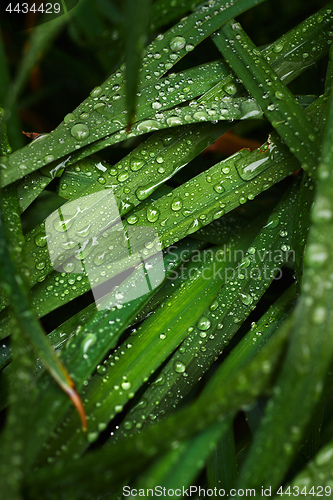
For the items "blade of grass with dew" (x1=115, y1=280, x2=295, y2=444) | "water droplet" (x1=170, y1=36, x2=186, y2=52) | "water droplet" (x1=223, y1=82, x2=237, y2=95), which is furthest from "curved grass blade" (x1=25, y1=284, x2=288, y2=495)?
"water droplet" (x1=170, y1=36, x2=186, y2=52)

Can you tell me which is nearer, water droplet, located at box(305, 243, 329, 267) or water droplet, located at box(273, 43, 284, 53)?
water droplet, located at box(305, 243, 329, 267)

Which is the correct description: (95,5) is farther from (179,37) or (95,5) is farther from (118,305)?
(118,305)

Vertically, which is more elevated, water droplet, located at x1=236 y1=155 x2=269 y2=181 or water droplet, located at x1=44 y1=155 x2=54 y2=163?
water droplet, located at x1=44 y1=155 x2=54 y2=163

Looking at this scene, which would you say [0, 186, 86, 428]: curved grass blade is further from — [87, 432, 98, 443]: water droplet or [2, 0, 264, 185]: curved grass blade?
[2, 0, 264, 185]: curved grass blade

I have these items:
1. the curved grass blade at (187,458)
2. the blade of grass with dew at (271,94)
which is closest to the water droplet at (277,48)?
the blade of grass with dew at (271,94)

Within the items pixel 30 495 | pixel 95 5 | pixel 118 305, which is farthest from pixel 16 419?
pixel 95 5

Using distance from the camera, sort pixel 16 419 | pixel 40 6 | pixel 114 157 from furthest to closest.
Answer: pixel 40 6 → pixel 114 157 → pixel 16 419

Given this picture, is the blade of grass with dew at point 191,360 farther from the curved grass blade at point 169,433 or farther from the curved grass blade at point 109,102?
the curved grass blade at point 109,102
